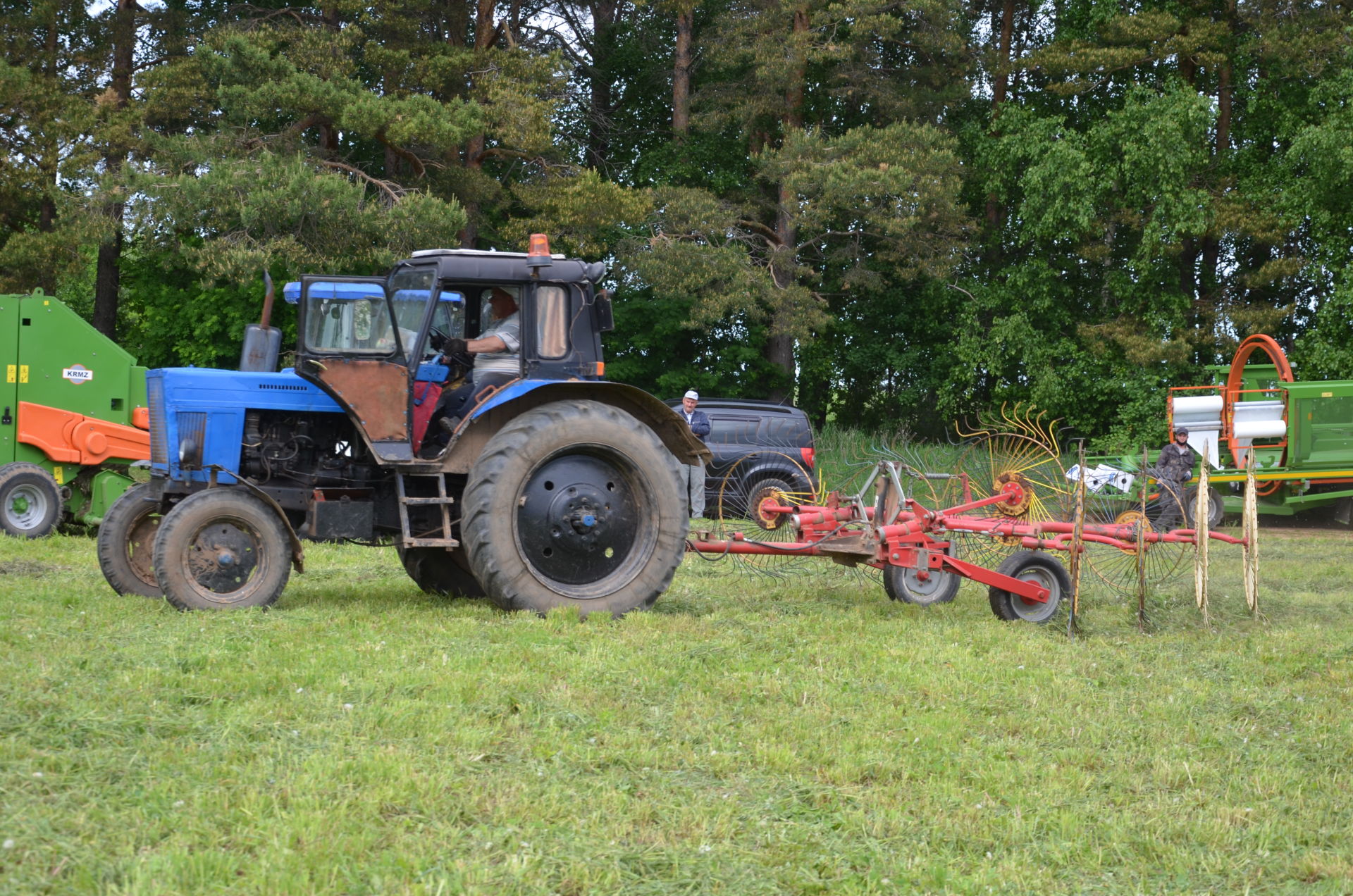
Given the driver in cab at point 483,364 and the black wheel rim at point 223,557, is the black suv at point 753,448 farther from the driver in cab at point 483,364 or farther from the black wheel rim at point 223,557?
the black wheel rim at point 223,557

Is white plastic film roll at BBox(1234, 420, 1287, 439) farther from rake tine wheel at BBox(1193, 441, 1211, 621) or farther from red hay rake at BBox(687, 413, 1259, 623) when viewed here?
rake tine wheel at BBox(1193, 441, 1211, 621)

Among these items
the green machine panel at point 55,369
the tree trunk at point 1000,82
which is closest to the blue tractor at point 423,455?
the green machine panel at point 55,369

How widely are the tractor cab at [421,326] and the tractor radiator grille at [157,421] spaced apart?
0.93 meters

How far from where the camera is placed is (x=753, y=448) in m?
18.0

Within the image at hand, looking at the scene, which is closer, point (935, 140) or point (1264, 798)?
point (1264, 798)

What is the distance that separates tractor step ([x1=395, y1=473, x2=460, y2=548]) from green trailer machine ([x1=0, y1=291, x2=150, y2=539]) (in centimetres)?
669

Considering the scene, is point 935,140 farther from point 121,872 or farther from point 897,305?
point 121,872

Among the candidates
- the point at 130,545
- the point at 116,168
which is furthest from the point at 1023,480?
the point at 116,168

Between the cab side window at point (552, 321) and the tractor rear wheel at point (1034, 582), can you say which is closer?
the cab side window at point (552, 321)

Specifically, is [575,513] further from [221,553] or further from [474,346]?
Answer: [221,553]

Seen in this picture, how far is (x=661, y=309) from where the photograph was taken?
2538cm

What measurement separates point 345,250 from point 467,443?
11614 mm

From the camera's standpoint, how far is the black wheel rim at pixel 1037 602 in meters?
8.55

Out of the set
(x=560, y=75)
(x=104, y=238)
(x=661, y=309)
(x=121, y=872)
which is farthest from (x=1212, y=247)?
(x=121, y=872)
